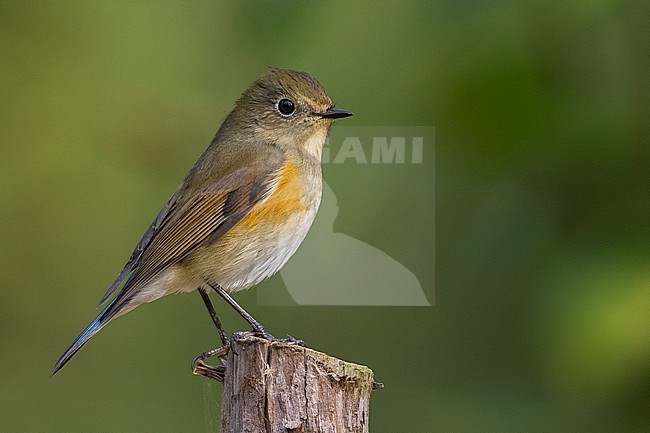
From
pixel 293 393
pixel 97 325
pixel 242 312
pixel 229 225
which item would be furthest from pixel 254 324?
pixel 293 393

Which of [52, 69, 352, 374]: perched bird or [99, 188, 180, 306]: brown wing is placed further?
[99, 188, 180, 306]: brown wing

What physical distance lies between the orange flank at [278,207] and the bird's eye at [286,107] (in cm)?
53

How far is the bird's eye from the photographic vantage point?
203 inches

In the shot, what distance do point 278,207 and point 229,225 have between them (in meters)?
0.23

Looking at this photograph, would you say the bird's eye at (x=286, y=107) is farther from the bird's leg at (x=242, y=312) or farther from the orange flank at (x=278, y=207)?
the bird's leg at (x=242, y=312)

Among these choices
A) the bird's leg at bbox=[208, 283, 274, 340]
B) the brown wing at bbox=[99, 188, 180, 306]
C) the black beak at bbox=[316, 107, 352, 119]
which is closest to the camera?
the bird's leg at bbox=[208, 283, 274, 340]

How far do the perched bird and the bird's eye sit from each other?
0.34 feet

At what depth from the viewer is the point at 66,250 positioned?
5883mm

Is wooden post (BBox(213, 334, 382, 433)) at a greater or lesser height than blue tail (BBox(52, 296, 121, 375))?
lesser

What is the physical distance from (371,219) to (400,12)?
3.14 ft

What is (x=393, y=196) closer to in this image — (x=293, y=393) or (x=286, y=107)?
(x=286, y=107)

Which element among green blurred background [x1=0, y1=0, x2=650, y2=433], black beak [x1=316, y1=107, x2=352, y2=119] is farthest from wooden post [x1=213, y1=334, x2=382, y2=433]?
black beak [x1=316, y1=107, x2=352, y2=119]

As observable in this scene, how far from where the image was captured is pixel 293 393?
3.55 meters

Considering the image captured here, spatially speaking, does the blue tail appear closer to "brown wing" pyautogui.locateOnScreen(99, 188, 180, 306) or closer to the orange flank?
"brown wing" pyautogui.locateOnScreen(99, 188, 180, 306)
